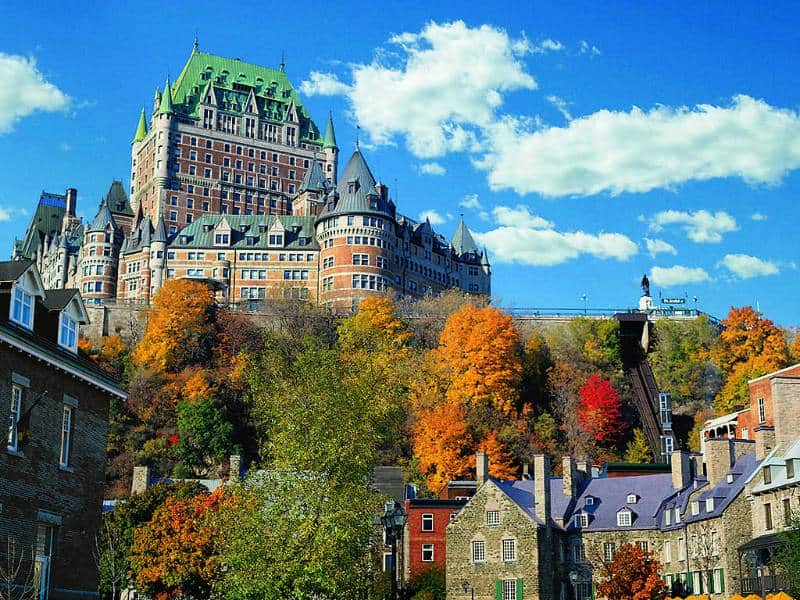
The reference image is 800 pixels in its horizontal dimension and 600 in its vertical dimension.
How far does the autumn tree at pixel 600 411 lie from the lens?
3981 inches

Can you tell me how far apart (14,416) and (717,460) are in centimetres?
4267

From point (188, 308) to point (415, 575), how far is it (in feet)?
172

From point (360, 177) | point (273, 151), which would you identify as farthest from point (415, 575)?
point (273, 151)

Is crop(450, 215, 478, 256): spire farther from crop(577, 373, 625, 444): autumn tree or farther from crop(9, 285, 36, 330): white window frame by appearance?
crop(9, 285, 36, 330): white window frame

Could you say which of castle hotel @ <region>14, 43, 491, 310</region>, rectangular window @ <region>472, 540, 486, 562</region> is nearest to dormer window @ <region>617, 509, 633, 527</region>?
rectangular window @ <region>472, 540, 486, 562</region>

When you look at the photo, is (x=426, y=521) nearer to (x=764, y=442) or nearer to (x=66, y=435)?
(x=764, y=442)

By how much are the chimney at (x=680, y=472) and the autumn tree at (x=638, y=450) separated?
28.2m

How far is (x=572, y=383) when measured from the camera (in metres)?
109

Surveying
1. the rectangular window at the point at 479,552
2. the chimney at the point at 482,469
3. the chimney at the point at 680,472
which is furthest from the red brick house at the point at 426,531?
the chimney at the point at 680,472

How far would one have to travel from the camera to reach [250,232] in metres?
140

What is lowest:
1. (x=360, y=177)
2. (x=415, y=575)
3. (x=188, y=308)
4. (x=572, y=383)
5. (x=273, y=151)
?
(x=415, y=575)

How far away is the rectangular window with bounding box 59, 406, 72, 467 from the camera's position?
125 ft

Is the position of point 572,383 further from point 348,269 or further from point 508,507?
point 508,507

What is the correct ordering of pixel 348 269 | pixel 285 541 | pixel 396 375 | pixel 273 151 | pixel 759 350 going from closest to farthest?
pixel 285 541
pixel 396 375
pixel 759 350
pixel 348 269
pixel 273 151
